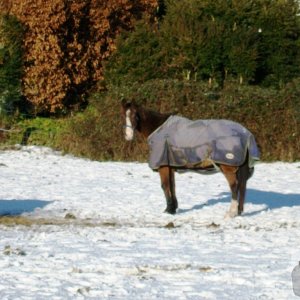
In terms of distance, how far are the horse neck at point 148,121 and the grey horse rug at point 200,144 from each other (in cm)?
13

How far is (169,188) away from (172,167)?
32cm

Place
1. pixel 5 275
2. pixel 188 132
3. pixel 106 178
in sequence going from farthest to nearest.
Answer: pixel 106 178 → pixel 188 132 → pixel 5 275

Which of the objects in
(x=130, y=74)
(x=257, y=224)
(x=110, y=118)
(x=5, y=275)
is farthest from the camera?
(x=130, y=74)

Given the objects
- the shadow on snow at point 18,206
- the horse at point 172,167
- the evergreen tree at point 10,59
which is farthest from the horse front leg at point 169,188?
the evergreen tree at point 10,59

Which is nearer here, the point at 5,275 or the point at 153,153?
the point at 5,275

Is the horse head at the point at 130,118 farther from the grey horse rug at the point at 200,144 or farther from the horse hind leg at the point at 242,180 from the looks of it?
the horse hind leg at the point at 242,180

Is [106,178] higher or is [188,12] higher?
[188,12]

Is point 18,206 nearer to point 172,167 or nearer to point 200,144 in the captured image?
point 172,167

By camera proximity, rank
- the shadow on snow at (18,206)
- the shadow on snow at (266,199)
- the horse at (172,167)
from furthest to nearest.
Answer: the shadow on snow at (266,199), the shadow on snow at (18,206), the horse at (172,167)

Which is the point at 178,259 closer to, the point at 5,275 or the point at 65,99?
the point at 5,275

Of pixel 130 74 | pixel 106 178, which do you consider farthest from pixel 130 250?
pixel 130 74

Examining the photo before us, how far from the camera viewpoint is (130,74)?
26.1 meters

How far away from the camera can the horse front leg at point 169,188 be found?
44.8 feet

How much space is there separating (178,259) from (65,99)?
18.2 metres
